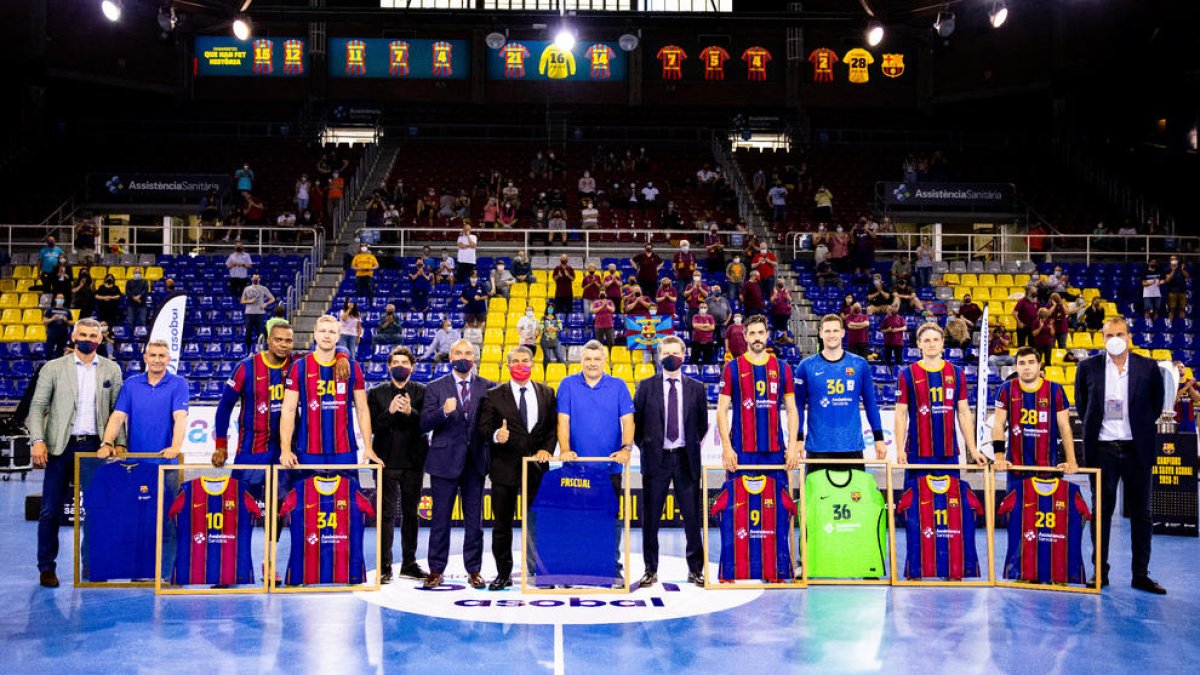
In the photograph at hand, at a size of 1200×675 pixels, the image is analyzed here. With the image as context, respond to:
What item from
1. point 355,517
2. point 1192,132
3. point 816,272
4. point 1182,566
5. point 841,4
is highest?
point 841,4

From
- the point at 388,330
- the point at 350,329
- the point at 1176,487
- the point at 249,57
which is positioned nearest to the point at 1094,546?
the point at 1176,487

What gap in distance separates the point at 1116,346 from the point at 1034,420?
0.90 metres

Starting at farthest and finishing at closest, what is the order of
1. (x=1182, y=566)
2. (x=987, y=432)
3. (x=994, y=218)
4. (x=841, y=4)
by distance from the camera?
(x=841, y=4) → (x=994, y=218) → (x=987, y=432) → (x=1182, y=566)

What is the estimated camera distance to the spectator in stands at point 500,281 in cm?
2233

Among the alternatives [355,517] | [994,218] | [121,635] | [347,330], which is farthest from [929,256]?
[121,635]

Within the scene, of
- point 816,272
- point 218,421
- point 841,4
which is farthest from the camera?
point 841,4

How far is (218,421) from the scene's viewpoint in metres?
8.75

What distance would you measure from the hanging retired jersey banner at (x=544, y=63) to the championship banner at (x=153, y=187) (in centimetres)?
1037

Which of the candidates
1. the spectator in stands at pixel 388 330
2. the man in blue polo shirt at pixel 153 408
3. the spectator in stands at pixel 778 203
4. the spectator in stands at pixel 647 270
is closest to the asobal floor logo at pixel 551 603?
the man in blue polo shirt at pixel 153 408

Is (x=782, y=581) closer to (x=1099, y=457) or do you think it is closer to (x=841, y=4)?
(x=1099, y=457)

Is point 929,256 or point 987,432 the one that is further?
point 929,256

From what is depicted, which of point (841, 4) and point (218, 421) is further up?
point (841, 4)

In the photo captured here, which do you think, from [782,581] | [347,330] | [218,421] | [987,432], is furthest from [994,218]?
[218,421]

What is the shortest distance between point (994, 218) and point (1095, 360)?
20512 mm
